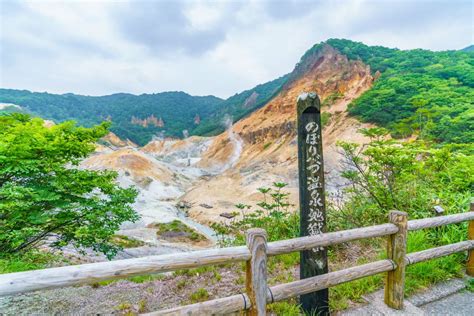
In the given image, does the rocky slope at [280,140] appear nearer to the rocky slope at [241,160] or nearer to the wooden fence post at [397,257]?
the rocky slope at [241,160]

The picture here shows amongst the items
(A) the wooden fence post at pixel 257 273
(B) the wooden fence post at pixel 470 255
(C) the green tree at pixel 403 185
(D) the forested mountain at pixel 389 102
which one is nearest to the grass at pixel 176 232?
(C) the green tree at pixel 403 185

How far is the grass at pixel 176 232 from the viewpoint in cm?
1756

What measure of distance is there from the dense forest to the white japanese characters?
2928 inches

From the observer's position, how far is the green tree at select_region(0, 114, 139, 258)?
4473 millimetres

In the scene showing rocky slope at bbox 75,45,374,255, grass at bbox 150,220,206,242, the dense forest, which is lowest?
A: grass at bbox 150,220,206,242

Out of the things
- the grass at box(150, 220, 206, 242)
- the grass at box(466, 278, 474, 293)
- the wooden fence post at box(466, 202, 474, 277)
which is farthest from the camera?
the grass at box(150, 220, 206, 242)

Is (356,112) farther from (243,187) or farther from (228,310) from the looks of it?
(228,310)

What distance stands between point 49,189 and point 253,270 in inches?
169

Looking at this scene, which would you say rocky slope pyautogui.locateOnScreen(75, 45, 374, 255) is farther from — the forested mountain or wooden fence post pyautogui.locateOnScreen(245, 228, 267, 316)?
wooden fence post pyautogui.locateOnScreen(245, 228, 267, 316)

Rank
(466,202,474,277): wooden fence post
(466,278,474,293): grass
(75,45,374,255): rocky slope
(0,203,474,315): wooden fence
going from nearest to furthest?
1. (0,203,474,315): wooden fence
2. (466,278,474,293): grass
3. (466,202,474,277): wooden fence post
4. (75,45,374,255): rocky slope

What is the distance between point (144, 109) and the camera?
120250 millimetres

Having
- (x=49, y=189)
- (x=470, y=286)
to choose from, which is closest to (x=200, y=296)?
(x=49, y=189)

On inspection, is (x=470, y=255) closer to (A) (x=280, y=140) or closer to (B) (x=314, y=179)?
(B) (x=314, y=179)

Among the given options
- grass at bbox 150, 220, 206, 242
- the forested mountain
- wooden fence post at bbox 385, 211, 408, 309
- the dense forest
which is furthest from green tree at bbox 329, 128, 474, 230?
the dense forest
